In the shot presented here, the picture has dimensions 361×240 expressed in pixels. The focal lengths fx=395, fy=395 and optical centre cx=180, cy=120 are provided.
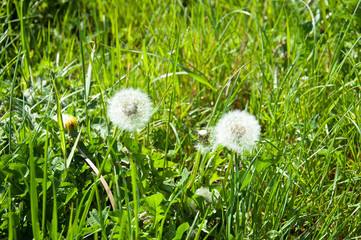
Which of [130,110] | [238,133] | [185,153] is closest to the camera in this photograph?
[238,133]

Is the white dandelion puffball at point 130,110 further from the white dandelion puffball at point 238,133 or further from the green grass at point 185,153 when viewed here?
the white dandelion puffball at point 238,133

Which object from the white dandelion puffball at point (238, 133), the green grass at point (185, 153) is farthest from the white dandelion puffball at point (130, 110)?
the white dandelion puffball at point (238, 133)

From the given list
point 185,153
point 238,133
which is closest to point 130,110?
point 185,153

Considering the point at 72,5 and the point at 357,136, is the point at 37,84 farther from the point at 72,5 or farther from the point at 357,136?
the point at 357,136

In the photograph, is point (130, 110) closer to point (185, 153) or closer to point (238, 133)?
point (185, 153)

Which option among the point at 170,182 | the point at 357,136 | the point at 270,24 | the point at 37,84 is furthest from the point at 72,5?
the point at 357,136

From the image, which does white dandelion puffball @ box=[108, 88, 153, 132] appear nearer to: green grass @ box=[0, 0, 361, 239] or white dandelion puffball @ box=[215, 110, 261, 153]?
green grass @ box=[0, 0, 361, 239]
